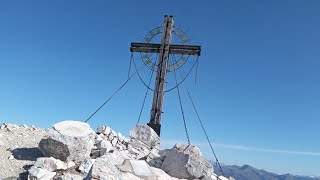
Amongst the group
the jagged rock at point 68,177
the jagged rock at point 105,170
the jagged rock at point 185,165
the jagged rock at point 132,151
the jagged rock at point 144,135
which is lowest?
the jagged rock at point 68,177

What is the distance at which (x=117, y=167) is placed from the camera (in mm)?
12156

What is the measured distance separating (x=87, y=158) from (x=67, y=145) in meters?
1.05

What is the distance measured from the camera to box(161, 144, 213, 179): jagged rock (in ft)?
49.0

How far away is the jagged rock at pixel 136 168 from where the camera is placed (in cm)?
1230

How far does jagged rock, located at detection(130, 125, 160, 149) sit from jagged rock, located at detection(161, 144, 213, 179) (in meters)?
3.91

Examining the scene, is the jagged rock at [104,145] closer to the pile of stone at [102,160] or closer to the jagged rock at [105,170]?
the pile of stone at [102,160]

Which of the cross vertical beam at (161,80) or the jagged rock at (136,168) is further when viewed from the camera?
the cross vertical beam at (161,80)

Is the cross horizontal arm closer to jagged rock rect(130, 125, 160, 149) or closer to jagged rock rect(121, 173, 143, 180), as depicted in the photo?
jagged rock rect(130, 125, 160, 149)

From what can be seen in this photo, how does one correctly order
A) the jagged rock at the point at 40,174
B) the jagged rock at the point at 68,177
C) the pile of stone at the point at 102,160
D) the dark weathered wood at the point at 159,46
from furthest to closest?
the dark weathered wood at the point at 159,46
the jagged rock at the point at 68,177
the jagged rock at the point at 40,174
the pile of stone at the point at 102,160

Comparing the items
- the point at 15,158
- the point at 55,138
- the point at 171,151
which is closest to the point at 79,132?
the point at 55,138

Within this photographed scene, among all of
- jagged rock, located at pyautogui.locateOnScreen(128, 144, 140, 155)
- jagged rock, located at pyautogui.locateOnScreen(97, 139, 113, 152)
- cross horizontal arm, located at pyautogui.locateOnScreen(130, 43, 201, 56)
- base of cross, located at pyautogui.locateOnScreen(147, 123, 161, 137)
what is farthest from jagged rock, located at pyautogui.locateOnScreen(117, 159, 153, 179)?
cross horizontal arm, located at pyautogui.locateOnScreen(130, 43, 201, 56)

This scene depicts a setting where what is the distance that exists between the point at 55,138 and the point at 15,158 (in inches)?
82.3

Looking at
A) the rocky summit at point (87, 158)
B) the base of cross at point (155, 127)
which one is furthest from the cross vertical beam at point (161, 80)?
the rocky summit at point (87, 158)

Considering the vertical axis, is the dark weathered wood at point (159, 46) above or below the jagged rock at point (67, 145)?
above
